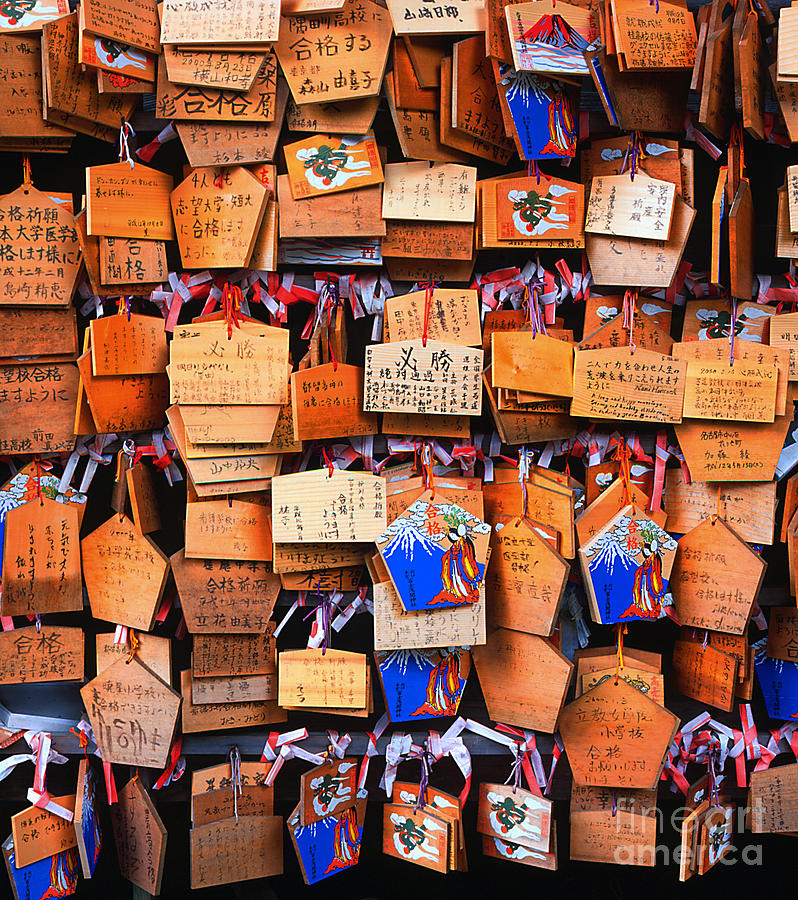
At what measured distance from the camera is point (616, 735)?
1.68 metres

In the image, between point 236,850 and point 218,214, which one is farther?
point 236,850

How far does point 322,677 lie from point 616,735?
0.66 m

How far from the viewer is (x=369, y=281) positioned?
1641 millimetres

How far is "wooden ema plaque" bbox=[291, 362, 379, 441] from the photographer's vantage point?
1.55 metres

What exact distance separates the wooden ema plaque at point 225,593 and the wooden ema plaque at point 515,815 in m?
0.66

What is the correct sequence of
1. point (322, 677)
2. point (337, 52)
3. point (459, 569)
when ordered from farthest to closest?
1. point (322, 677)
2. point (459, 569)
3. point (337, 52)

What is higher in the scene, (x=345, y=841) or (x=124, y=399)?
(x=124, y=399)

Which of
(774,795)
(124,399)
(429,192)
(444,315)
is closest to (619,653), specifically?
(774,795)

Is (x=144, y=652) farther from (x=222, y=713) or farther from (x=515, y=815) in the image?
(x=515, y=815)

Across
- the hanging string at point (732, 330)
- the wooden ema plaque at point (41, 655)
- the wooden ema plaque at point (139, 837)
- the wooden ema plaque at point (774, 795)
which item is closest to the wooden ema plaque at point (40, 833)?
the wooden ema plaque at point (139, 837)

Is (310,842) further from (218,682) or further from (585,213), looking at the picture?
(585,213)

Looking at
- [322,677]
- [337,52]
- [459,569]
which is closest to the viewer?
[337,52]

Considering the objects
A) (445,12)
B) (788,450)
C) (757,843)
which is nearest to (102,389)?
(445,12)

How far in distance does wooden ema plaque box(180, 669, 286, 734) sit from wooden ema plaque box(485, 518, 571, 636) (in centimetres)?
56
